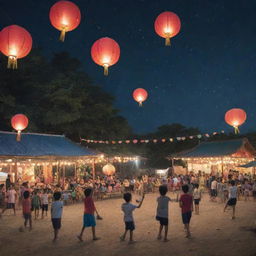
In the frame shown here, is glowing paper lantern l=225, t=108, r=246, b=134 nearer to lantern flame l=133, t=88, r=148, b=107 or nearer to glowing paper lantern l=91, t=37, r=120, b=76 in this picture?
lantern flame l=133, t=88, r=148, b=107

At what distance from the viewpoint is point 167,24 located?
9.05m

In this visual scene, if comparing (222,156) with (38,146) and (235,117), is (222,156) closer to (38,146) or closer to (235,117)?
(235,117)

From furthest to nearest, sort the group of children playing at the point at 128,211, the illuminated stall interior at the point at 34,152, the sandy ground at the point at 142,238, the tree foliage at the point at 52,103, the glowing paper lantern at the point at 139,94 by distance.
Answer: the tree foliage at the point at 52,103, the illuminated stall interior at the point at 34,152, the glowing paper lantern at the point at 139,94, the group of children playing at the point at 128,211, the sandy ground at the point at 142,238

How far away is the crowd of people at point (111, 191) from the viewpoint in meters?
7.61

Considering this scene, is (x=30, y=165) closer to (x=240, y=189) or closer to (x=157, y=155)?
(x=240, y=189)

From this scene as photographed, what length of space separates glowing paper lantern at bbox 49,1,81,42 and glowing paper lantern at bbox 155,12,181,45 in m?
2.37

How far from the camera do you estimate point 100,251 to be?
22.4ft

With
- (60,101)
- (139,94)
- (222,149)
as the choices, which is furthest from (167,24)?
(222,149)

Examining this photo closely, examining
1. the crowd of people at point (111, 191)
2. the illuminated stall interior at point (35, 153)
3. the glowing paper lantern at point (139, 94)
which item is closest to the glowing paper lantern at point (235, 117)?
the crowd of people at point (111, 191)

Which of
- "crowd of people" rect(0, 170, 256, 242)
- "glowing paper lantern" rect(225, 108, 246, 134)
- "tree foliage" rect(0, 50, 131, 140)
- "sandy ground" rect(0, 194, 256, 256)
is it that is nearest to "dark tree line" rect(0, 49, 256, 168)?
"tree foliage" rect(0, 50, 131, 140)

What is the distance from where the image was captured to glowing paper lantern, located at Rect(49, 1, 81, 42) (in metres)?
8.22

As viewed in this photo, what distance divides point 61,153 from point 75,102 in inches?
287

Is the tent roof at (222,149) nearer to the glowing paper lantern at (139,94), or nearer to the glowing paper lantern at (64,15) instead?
the glowing paper lantern at (139,94)

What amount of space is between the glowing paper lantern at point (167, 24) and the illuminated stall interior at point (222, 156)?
16246 mm
